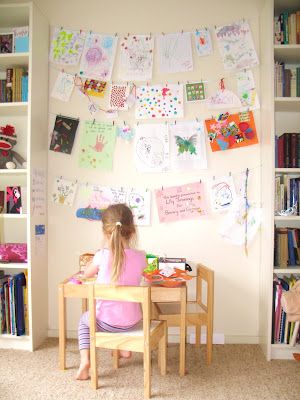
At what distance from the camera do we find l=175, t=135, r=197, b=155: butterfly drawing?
8.67 ft

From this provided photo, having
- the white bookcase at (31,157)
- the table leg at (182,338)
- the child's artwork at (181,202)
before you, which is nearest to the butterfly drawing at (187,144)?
the child's artwork at (181,202)

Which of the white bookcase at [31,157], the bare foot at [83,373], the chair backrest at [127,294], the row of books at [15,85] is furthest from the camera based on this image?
the row of books at [15,85]

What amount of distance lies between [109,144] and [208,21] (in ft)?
3.82

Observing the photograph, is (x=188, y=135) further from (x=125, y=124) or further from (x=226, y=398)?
(x=226, y=398)

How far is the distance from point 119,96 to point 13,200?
1093mm

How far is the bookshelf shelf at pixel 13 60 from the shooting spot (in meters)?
2.47

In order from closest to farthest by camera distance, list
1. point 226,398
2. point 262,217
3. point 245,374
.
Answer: point 226,398 < point 245,374 < point 262,217

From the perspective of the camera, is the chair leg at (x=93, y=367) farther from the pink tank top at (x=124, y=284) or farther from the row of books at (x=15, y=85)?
the row of books at (x=15, y=85)

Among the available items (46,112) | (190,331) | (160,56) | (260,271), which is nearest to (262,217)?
(260,271)

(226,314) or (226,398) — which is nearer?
(226,398)

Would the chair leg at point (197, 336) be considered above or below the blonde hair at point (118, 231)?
below

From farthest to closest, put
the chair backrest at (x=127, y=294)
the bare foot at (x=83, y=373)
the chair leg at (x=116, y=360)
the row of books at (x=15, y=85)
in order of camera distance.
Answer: the row of books at (x=15, y=85) < the chair leg at (x=116, y=360) < the bare foot at (x=83, y=373) < the chair backrest at (x=127, y=294)

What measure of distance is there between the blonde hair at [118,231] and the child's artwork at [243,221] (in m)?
0.87

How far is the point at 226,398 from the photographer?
1901 mm
